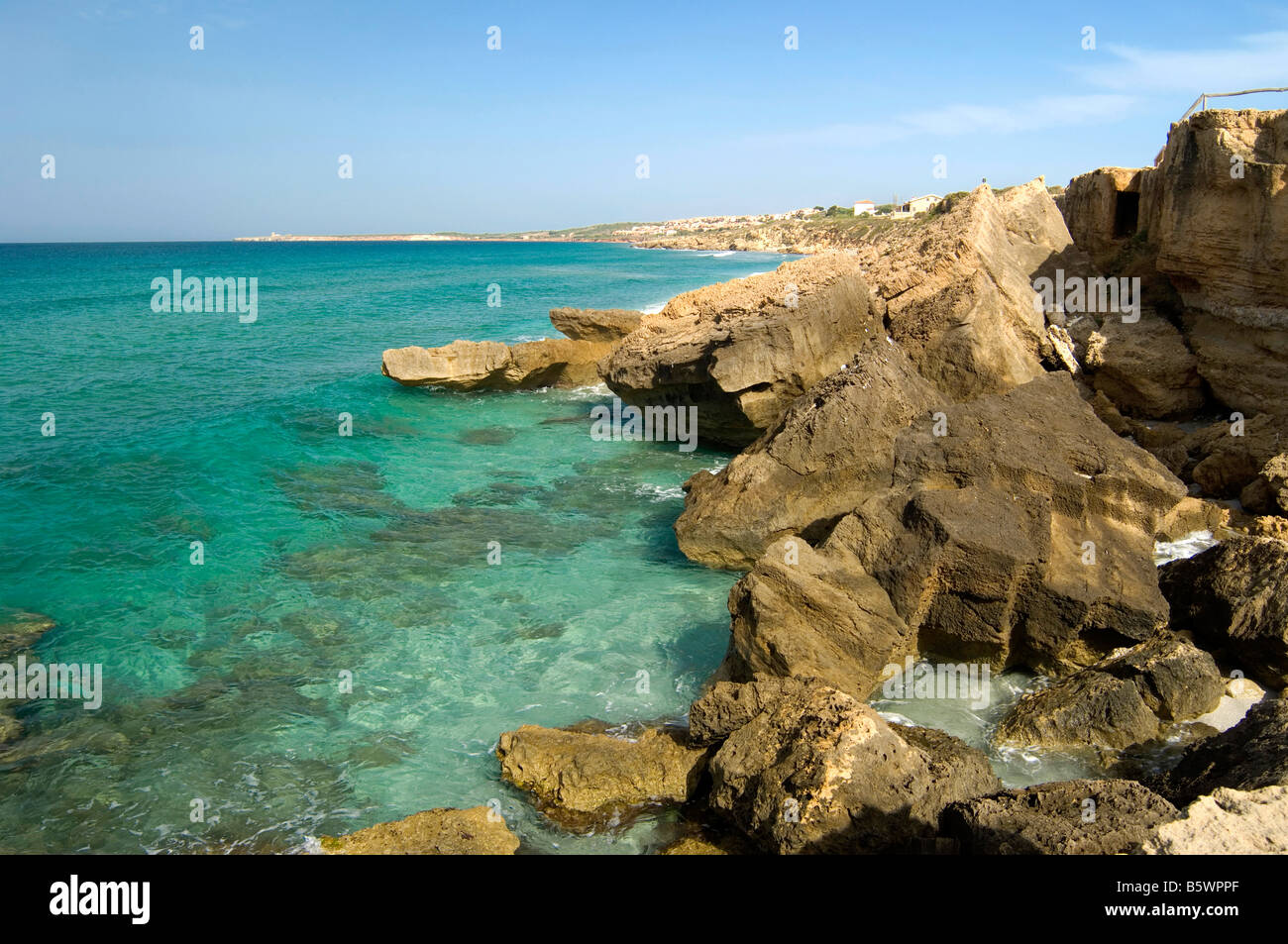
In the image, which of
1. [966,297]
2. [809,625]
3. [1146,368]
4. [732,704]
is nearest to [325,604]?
[732,704]

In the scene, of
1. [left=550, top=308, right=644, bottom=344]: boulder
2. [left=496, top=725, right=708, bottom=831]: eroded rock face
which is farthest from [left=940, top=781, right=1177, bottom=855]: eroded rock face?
[left=550, top=308, right=644, bottom=344]: boulder

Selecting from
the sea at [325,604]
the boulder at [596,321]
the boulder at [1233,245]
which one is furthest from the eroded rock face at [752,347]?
the boulder at [596,321]

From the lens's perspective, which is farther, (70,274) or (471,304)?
(70,274)

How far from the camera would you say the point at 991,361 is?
1302cm

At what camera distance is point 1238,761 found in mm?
5703

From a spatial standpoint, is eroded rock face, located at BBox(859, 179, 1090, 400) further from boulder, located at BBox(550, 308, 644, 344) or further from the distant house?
the distant house

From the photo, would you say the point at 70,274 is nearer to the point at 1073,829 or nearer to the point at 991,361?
the point at 991,361

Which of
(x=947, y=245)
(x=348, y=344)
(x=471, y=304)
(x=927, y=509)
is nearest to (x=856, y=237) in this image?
(x=471, y=304)

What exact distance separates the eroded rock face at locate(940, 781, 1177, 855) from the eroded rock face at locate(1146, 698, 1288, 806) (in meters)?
0.75

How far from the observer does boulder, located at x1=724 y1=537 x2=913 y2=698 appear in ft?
25.5

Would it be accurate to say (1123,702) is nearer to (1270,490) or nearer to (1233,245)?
(1270,490)

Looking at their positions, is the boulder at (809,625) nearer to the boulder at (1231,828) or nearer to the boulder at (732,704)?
the boulder at (732,704)

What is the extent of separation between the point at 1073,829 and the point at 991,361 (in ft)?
31.0
